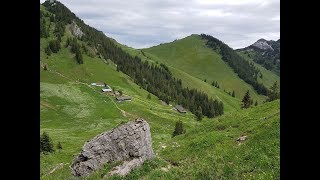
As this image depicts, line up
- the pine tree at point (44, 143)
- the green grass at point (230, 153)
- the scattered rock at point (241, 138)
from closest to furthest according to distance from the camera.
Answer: the green grass at point (230, 153) < the scattered rock at point (241, 138) < the pine tree at point (44, 143)

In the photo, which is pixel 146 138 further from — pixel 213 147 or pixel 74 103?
pixel 74 103

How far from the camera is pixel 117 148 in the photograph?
27.5m

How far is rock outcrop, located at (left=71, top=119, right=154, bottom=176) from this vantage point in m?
26.6

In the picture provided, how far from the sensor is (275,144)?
25.1 m

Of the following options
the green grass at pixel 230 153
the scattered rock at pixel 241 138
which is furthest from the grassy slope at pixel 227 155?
the scattered rock at pixel 241 138

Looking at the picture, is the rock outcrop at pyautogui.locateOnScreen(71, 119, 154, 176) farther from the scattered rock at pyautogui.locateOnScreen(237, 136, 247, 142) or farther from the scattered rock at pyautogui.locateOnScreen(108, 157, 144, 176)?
the scattered rock at pyautogui.locateOnScreen(237, 136, 247, 142)

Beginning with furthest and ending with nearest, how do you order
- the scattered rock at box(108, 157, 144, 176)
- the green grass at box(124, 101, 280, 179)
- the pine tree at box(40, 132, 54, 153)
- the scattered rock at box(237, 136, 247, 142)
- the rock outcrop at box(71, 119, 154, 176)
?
the pine tree at box(40, 132, 54, 153), the scattered rock at box(237, 136, 247, 142), the rock outcrop at box(71, 119, 154, 176), the scattered rock at box(108, 157, 144, 176), the green grass at box(124, 101, 280, 179)

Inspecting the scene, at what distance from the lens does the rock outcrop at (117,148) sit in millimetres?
26586

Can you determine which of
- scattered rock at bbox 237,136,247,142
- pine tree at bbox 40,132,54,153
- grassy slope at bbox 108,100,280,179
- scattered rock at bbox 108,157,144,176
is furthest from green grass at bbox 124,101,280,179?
pine tree at bbox 40,132,54,153

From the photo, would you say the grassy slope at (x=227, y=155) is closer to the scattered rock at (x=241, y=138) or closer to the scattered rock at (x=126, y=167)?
the scattered rock at (x=241, y=138)
